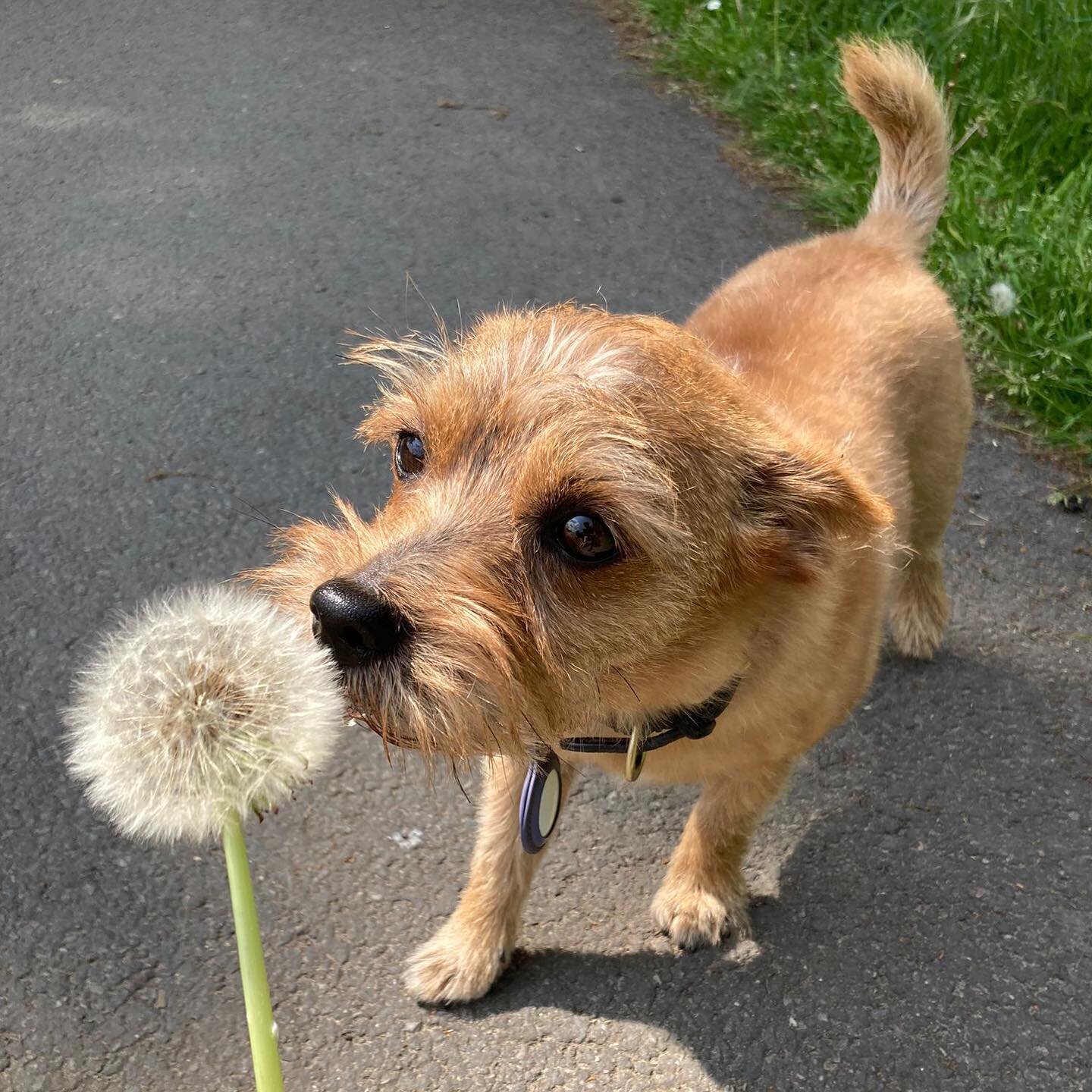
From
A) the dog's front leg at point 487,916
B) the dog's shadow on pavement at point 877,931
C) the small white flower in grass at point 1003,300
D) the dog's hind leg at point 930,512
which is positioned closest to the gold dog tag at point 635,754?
the dog's front leg at point 487,916

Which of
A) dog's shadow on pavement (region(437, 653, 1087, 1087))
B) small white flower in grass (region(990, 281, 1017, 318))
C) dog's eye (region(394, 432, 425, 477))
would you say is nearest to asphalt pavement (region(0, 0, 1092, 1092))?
dog's shadow on pavement (region(437, 653, 1087, 1087))

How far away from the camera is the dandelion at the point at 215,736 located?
1431 mm

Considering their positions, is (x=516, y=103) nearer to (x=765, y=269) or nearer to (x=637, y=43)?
(x=637, y=43)

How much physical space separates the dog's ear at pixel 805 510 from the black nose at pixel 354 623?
2.66 feet

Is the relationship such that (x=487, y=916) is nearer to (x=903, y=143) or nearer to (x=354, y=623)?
(x=354, y=623)

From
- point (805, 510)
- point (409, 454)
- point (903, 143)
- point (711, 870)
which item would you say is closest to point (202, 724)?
point (409, 454)

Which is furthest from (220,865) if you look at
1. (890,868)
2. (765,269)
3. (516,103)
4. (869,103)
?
(516,103)

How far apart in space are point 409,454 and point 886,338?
155 cm

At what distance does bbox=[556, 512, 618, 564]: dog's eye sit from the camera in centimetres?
205

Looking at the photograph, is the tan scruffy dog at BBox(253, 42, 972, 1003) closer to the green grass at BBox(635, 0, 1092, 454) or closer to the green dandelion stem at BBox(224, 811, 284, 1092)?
the green dandelion stem at BBox(224, 811, 284, 1092)

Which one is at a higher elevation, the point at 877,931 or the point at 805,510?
the point at 805,510

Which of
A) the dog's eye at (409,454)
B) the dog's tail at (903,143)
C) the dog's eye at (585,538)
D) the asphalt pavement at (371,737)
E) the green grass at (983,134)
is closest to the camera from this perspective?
the dog's eye at (585,538)

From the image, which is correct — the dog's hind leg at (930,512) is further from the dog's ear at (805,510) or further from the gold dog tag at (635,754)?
the gold dog tag at (635,754)

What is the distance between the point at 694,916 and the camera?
9.32 ft
